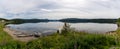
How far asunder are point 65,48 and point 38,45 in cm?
216

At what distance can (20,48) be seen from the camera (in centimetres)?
1988

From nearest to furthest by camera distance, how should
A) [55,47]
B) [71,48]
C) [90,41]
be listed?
[71,48] → [55,47] → [90,41]

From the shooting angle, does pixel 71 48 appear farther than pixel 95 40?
No

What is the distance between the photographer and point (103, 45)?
20.9 meters

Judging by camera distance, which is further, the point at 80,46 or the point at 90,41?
the point at 90,41

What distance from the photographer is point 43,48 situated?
755 inches

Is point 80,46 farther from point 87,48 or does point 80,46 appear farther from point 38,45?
point 38,45

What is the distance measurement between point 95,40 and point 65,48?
12.6ft

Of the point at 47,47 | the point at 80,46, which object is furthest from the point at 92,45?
the point at 47,47

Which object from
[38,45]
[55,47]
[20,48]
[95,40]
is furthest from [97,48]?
[20,48]

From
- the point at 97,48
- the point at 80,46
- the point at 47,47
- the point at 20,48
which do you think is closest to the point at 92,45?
the point at 97,48

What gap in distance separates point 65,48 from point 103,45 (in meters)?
3.96

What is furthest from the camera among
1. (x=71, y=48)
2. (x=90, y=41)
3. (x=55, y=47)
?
(x=90, y=41)

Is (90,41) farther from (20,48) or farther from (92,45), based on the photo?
(20,48)
